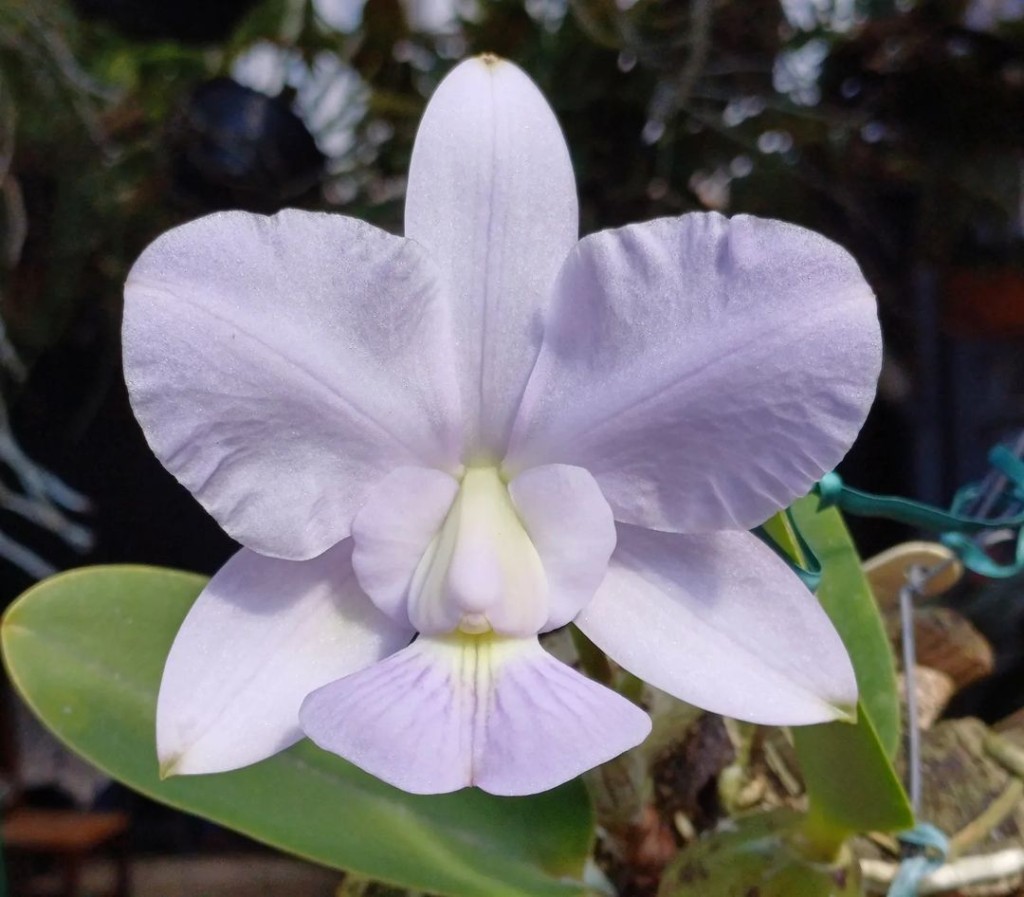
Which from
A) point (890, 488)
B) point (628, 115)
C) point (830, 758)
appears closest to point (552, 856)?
point (830, 758)

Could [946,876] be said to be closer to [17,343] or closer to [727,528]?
[727,528]

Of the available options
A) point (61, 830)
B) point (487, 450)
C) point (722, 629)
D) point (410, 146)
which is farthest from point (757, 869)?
point (61, 830)

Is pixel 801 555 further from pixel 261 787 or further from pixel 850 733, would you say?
pixel 261 787

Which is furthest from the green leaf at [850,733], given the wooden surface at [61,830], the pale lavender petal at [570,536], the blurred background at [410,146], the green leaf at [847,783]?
the wooden surface at [61,830]

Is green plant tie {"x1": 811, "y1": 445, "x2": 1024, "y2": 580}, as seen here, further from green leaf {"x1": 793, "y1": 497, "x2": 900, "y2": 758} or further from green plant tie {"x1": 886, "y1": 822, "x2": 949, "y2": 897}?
green plant tie {"x1": 886, "y1": 822, "x2": 949, "y2": 897}

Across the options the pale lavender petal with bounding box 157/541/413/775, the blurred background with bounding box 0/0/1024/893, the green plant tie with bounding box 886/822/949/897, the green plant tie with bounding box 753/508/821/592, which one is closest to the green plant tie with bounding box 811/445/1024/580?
the green plant tie with bounding box 753/508/821/592
